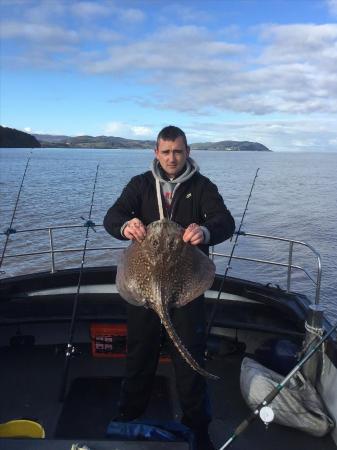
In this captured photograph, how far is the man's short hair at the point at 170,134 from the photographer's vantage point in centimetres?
363

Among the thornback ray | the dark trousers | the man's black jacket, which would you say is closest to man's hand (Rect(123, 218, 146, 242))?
the thornback ray

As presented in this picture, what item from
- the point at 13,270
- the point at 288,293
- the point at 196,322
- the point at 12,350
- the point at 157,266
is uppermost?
the point at 157,266

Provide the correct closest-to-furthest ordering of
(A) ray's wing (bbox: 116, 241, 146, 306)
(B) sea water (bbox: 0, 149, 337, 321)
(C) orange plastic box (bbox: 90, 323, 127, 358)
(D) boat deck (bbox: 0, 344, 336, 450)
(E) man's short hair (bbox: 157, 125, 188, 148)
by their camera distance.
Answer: (A) ray's wing (bbox: 116, 241, 146, 306)
(E) man's short hair (bbox: 157, 125, 188, 148)
(D) boat deck (bbox: 0, 344, 336, 450)
(C) orange plastic box (bbox: 90, 323, 127, 358)
(B) sea water (bbox: 0, 149, 337, 321)

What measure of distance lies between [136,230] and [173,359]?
1.43 meters

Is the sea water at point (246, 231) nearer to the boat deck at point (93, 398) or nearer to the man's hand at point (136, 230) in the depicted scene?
the boat deck at point (93, 398)

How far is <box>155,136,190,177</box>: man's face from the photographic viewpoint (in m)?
3.64

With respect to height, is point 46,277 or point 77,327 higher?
Result: point 46,277

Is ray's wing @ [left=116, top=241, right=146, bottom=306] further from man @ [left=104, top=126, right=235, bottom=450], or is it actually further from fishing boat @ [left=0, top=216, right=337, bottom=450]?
fishing boat @ [left=0, top=216, right=337, bottom=450]

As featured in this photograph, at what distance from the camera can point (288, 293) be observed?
5973mm

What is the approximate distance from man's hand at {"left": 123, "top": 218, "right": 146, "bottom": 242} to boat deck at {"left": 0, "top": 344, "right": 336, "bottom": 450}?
1.92 metres

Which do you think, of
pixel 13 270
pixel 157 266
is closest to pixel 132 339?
pixel 157 266

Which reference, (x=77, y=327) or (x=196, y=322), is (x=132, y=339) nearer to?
(x=196, y=322)

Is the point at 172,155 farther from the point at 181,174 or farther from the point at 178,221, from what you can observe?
the point at 178,221

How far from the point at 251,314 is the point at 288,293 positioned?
652 mm
